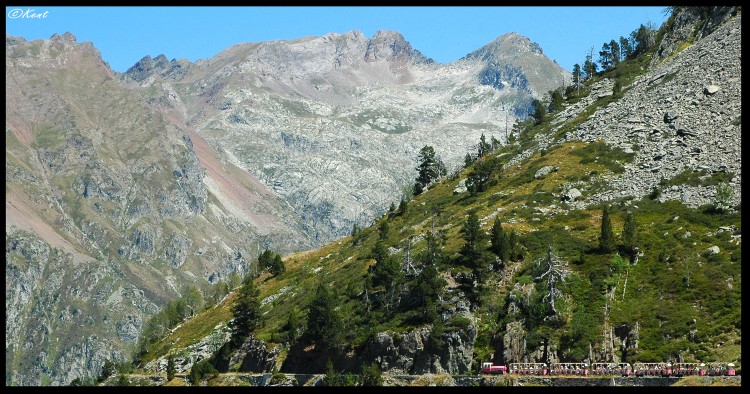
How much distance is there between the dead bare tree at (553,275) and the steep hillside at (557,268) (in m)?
0.23

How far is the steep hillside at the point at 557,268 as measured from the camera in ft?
292

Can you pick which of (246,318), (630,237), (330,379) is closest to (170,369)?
(246,318)

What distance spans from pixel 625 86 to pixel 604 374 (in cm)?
11514

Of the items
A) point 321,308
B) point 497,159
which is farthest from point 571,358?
point 497,159

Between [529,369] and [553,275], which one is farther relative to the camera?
[553,275]

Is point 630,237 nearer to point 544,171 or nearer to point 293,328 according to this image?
point 293,328

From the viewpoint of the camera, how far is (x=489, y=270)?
105438mm

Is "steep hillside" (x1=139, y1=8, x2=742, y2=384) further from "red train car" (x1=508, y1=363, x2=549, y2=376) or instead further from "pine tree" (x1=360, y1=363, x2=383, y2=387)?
"pine tree" (x1=360, y1=363, x2=383, y2=387)

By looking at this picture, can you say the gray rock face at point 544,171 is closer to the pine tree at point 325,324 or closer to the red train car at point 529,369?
the pine tree at point 325,324

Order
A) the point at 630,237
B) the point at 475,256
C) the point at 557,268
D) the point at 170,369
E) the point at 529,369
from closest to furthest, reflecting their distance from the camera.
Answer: the point at 529,369, the point at 557,268, the point at 630,237, the point at 475,256, the point at 170,369

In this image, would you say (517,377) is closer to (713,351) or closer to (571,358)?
(571,358)

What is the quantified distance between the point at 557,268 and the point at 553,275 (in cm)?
487

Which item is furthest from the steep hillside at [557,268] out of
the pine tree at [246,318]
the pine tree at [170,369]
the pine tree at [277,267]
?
the pine tree at [170,369]

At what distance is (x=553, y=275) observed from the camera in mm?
96500
